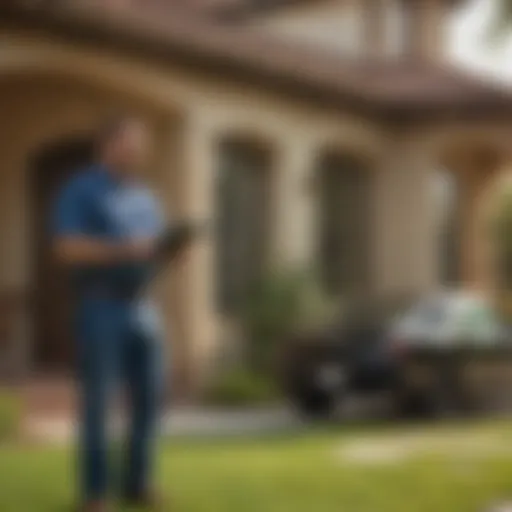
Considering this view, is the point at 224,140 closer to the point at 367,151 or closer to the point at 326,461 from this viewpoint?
the point at 367,151

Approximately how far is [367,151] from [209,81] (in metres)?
4.32

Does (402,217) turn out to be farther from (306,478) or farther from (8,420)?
(306,478)

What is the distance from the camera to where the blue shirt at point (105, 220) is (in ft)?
21.9

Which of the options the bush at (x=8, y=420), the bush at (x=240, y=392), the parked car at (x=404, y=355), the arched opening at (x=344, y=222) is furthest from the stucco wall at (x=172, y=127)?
the bush at (x=8, y=420)

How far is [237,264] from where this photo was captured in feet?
59.7

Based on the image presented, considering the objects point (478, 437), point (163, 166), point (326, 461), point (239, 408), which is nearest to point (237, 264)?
point (163, 166)

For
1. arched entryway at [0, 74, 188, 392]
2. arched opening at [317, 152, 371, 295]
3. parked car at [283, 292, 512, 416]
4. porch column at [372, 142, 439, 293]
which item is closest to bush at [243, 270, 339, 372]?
arched entryway at [0, 74, 188, 392]

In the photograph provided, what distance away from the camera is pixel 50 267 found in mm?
Result: 17203

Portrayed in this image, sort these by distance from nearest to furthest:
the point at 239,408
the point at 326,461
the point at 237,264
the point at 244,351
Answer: the point at 326,461 → the point at 239,408 → the point at 244,351 → the point at 237,264

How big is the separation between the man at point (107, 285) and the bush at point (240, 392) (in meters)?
8.59

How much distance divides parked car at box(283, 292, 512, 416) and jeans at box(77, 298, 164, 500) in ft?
22.3

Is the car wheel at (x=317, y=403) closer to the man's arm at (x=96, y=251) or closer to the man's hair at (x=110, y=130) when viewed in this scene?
the man's hair at (x=110, y=130)

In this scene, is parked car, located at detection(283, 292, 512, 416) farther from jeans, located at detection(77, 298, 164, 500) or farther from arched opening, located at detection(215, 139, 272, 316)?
jeans, located at detection(77, 298, 164, 500)

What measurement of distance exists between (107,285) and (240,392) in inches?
352
